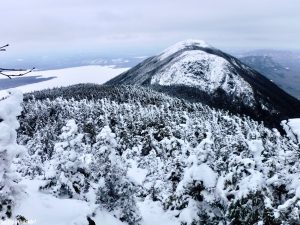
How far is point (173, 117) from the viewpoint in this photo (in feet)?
463

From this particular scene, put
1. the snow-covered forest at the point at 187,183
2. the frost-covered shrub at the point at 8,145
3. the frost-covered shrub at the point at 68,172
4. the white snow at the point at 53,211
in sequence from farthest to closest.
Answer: the frost-covered shrub at the point at 68,172
the white snow at the point at 53,211
the snow-covered forest at the point at 187,183
the frost-covered shrub at the point at 8,145

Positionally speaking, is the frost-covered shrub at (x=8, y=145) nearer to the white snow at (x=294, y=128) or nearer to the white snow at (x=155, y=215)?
the white snow at (x=294, y=128)

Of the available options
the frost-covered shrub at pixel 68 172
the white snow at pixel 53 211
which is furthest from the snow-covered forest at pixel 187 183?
the white snow at pixel 53 211

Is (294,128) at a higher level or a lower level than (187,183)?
higher

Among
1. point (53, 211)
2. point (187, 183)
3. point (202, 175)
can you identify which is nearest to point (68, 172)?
point (53, 211)

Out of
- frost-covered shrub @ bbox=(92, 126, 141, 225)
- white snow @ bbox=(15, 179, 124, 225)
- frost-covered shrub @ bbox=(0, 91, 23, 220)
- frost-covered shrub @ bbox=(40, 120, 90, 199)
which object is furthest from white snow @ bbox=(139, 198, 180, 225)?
frost-covered shrub @ bbox=(0, 91, 23, 220)

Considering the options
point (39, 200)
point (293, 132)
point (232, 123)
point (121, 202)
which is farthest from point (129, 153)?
point (293, 132)

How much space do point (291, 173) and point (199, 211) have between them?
5.89 meters

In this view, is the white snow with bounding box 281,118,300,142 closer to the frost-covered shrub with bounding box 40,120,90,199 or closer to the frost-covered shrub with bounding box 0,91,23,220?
the frost-covered shrub with bounding box 0,91,23,220

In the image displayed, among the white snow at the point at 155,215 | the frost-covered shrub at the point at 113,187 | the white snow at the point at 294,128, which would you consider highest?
the white snow at the point at 294,128

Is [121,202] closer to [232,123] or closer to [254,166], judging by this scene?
[254,166]

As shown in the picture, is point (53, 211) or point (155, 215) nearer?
point (53, 211)

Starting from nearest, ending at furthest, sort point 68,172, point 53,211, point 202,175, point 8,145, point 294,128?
1. point 8,145
2. point 294,128
3. point 53,211
4. point 202,175
5. point 68,172

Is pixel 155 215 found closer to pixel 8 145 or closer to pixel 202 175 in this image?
pixel 202 175
